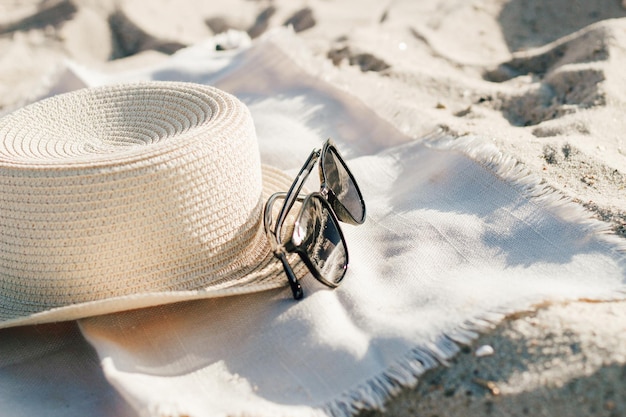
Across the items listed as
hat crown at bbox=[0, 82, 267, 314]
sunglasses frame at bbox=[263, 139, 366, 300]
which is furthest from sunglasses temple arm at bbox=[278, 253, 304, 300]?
hat crown at bbox=[0, 82, 267, 314]

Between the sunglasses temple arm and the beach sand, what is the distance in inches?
12.8

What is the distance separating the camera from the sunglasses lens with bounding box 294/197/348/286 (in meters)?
1.46

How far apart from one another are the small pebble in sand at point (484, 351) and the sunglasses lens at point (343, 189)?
54 cm

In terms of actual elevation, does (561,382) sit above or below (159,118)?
below

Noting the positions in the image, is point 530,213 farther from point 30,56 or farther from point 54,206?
point 30,56

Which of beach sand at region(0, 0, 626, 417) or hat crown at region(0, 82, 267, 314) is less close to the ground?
hat crown at region(0, 82, 267, 314)

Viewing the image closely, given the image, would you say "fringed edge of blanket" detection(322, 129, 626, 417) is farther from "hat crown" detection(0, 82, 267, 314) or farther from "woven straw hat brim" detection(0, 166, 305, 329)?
"hat crown" detection(0, 82, 267, 314)

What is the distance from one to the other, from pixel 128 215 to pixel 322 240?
1.41ft

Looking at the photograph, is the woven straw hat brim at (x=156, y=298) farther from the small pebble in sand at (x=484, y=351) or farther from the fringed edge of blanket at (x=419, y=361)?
the small pebble in sand at (x=484, y=351)

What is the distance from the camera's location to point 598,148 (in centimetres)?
207

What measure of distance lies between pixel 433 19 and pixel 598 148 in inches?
65.9

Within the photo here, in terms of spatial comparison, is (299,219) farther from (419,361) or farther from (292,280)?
(419,361)

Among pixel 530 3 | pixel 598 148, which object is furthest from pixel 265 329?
pixel 530 3

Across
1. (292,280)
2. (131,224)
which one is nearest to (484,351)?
(292,280)
